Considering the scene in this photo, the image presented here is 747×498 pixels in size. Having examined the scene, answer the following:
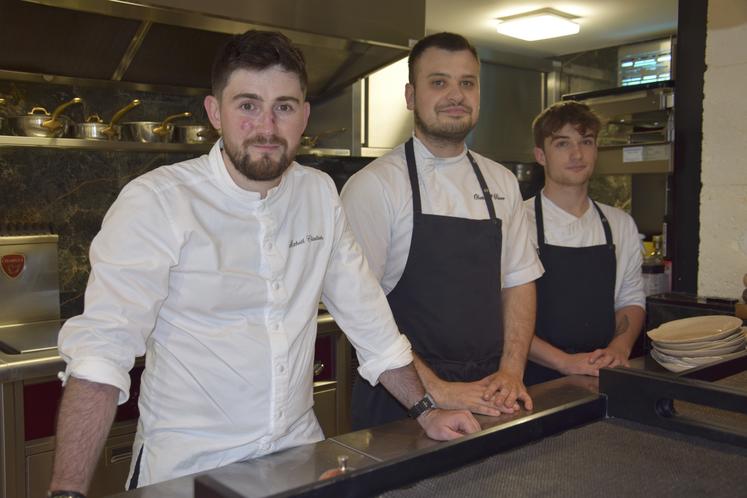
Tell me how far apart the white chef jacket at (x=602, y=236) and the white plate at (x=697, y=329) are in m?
0.54

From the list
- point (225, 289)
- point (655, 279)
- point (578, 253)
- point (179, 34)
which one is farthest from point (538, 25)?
point (225, 289)

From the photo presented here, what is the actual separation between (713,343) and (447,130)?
0.85 m

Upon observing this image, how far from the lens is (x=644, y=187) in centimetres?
503

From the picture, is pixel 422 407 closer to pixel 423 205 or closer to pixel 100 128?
pixel 423 205

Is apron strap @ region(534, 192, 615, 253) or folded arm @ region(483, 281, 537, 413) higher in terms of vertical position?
apron strap @ region(534, 192, 615, 253)

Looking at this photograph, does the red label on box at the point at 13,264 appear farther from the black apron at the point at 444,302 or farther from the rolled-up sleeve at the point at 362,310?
the rolled-up sleeve at the point at 362,310

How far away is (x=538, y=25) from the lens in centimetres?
425

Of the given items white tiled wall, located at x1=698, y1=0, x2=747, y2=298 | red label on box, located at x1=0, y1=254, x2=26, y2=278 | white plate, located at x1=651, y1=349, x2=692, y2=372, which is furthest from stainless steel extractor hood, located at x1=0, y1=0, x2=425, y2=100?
white plate, located at x1=651, y1=349, x2=692, y2=372

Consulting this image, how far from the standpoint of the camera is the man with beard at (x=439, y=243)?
6.58ft

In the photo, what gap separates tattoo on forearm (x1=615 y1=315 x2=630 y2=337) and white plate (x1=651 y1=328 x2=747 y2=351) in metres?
0.61

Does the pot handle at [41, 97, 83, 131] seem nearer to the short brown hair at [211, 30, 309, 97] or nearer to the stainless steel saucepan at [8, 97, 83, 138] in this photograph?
the stainless steel saucepan at [8, 97, 83, 138]

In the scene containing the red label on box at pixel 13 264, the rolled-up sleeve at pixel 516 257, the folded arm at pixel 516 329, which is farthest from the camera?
the red label on box at pixel 13 264

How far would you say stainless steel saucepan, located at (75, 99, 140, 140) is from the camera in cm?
302

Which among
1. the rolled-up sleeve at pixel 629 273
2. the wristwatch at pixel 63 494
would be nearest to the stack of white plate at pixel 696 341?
the rolled-up sleeve at pixel 629 273
